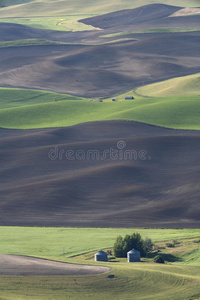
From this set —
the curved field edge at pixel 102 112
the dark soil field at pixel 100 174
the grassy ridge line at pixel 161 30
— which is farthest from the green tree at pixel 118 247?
the grassy ridge line at pixel 161 30

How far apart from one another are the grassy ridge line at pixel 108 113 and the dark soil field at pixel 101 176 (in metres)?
4.81

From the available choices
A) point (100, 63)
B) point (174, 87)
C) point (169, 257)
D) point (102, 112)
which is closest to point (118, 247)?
point (169, 257)

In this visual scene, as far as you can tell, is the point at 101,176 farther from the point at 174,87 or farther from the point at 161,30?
the point at 161,30

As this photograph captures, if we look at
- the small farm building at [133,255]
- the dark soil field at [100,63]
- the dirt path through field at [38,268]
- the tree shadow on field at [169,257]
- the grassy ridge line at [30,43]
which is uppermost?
the grassy ridge line at [30,43]

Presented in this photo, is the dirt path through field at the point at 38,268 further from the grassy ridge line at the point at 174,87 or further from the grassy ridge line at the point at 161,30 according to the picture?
the grassy ridge line at the point at 161,30

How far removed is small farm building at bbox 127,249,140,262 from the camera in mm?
50938

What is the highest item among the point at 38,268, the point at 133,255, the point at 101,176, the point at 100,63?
the point at 100,63

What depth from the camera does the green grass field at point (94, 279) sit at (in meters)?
41.0

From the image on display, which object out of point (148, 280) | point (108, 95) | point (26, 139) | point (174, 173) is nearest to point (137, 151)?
point (174, 173)

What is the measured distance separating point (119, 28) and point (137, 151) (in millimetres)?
120169

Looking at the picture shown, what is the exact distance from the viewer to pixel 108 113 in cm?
10562

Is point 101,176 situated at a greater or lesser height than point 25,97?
lesser

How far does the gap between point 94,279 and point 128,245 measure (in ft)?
31.1

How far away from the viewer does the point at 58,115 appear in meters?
107
